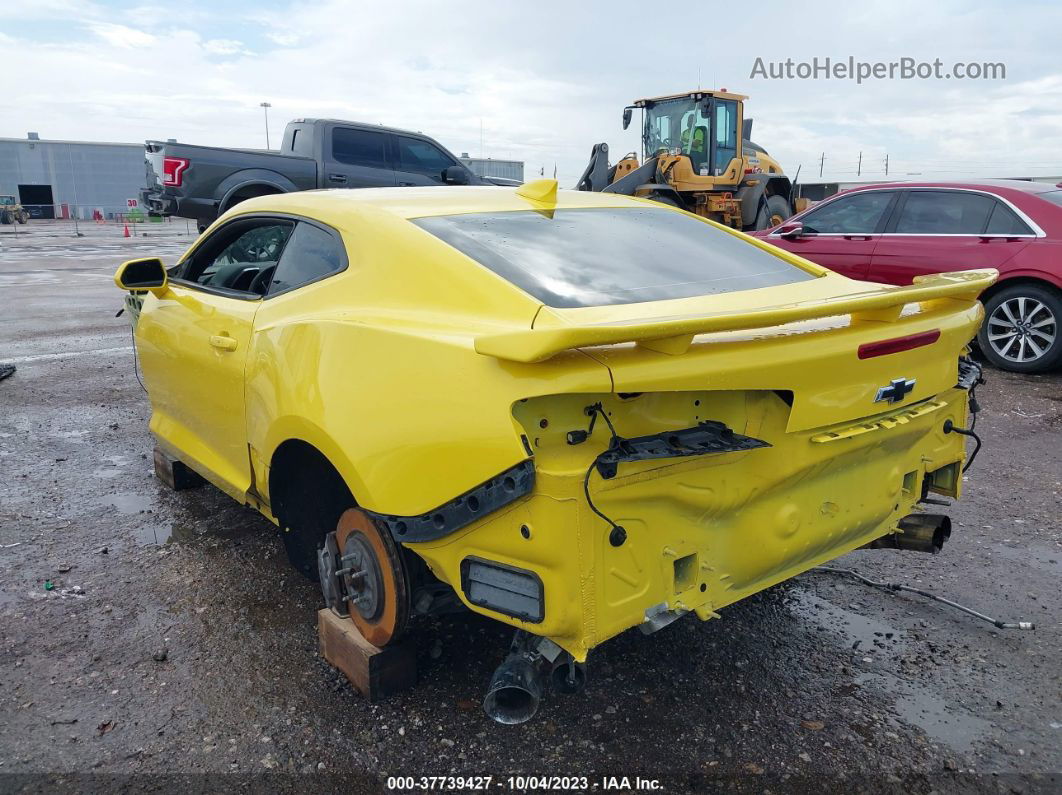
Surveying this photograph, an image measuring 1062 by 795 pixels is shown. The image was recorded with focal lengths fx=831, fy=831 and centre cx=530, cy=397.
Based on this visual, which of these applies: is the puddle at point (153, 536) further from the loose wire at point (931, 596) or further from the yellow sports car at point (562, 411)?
the loose wire at point (931, 596)

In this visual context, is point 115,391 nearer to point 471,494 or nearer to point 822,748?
point 471,494

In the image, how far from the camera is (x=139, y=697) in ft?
8.87

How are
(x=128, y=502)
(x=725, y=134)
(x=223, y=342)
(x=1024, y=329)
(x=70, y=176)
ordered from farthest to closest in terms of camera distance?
(x=70, y=176), (x=725, y=134), (x=1024, y=329), (x=128, y=502), (x=223, y=342)

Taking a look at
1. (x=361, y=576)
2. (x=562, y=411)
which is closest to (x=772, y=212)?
(x=361, y=576)

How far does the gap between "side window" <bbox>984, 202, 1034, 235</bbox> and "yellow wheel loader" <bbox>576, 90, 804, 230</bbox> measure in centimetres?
685

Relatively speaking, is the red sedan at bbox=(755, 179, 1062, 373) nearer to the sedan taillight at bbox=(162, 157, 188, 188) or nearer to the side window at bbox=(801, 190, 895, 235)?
the side window at bbox=(801, 190, 895, 235)

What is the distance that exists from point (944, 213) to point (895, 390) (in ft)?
18.9

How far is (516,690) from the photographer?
2.23m

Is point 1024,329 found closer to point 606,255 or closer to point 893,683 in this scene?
point 893,683

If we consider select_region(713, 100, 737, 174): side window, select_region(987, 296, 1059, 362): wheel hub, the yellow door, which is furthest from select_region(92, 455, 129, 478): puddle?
select_region(713, 100, 737, 174): side window

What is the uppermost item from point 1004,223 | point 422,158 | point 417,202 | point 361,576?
point 422,158

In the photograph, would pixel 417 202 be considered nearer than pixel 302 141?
Yes

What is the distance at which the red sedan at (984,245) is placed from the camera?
22.5 ft

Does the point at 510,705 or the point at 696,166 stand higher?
the point at 696,166
